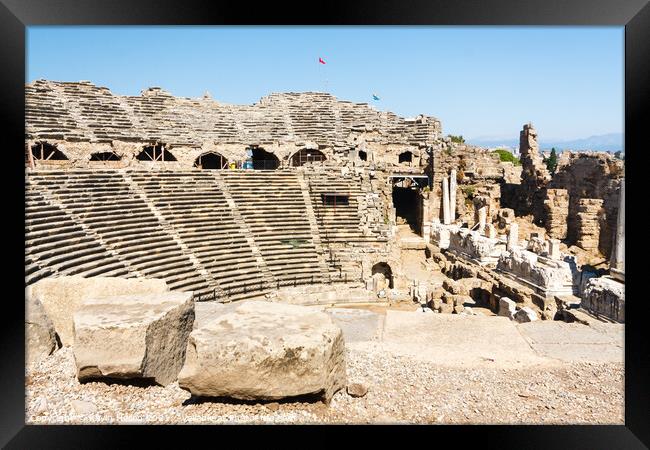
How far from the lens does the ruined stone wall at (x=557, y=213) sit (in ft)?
72.8

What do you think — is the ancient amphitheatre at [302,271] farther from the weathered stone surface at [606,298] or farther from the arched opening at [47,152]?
the arched opening at [47,152]

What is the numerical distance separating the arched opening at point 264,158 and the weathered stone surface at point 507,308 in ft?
59.2

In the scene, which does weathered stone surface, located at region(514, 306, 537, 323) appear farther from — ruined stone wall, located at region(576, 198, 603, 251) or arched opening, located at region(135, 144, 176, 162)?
arched opening, located at region(135, 144, 176, 162)

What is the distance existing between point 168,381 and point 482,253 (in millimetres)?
14883

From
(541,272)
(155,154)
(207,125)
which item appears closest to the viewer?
(541,272)

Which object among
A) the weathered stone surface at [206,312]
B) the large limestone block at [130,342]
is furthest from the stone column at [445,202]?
the large limestone block at [130,342]

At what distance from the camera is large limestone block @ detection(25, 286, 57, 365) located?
5008 millimetres

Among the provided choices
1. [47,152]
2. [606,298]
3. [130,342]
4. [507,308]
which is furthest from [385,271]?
[47,152]

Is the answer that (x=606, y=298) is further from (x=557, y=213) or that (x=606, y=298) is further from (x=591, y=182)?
(x=591, y=182)

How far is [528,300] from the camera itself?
1249cm

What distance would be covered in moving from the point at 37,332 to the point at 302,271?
32.6 feet

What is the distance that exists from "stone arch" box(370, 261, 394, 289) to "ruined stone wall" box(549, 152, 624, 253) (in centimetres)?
878

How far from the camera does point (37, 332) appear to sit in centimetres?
511
